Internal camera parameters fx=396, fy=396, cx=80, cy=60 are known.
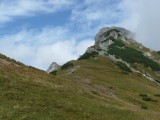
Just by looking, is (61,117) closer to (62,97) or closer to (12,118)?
(12,118)

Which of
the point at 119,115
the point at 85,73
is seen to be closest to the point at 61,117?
the point at 119,115

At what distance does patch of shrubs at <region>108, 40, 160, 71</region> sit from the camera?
170375 millimetres

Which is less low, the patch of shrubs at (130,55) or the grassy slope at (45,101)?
the patch of shrubs at (130,55)

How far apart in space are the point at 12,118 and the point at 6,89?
957 cm

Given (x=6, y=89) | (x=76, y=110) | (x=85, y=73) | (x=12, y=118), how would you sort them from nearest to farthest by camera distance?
(x=12, y=118)
(x=76, y=110)
(x=6, y=89)
(x=85, y=73)

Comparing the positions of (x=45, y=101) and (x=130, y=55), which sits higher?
(x=130, y=55)

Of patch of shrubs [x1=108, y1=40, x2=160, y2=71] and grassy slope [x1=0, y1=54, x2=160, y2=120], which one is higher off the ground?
patch of shrubs [x1=108, y1=40, x2=160, y2=71]

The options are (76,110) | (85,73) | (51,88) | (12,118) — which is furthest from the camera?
(85,73)

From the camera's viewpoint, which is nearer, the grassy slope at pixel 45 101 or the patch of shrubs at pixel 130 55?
the grassy slope at pixel 45 101

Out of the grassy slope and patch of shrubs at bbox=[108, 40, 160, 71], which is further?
patch of shrubs at bbox=[108, 40, 160, 71]

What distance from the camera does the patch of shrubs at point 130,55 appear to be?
170 m

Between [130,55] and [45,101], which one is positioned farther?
[130,55]

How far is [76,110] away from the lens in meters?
44.8

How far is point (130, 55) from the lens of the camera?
178 m
